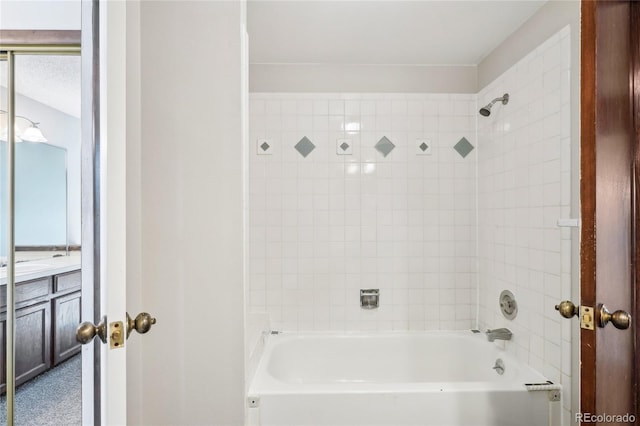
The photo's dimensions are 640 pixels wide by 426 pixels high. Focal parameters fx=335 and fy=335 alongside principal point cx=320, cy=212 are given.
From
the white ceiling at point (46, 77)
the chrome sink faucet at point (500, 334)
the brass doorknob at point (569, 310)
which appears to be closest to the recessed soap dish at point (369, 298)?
the chrome sink faucet at point (500, 334)

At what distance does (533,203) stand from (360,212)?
1.04m

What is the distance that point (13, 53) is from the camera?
1.45 meters

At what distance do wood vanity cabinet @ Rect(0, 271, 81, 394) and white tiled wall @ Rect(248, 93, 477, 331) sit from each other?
4.01 ft

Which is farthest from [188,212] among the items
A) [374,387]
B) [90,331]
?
[374,387]

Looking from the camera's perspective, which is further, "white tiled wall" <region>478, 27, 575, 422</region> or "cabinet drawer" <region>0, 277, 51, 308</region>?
"white tiled wall" <region>478, 27, 575, 422</region>

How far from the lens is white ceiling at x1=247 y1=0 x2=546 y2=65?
174cm

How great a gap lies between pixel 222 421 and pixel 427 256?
5.44ft

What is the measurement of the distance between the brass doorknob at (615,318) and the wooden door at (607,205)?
19mm

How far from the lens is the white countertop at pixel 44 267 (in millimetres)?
1082

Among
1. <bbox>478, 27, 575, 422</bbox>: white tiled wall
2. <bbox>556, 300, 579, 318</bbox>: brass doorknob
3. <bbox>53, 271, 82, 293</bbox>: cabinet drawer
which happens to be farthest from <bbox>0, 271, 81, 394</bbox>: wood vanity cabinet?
<bbox>478, 27, 575, 422</bbox>: white tiled wall

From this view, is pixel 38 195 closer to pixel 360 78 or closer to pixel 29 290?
pixel 29 290

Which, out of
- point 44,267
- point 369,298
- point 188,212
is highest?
point 188,212

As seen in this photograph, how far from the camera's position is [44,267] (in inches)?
48.3

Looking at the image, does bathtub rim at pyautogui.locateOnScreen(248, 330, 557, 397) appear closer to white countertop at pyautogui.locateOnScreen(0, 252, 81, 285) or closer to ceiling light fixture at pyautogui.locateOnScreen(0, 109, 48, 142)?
white countertop at pyautogui.locateOnScreen(0, 252, 81, 285)
